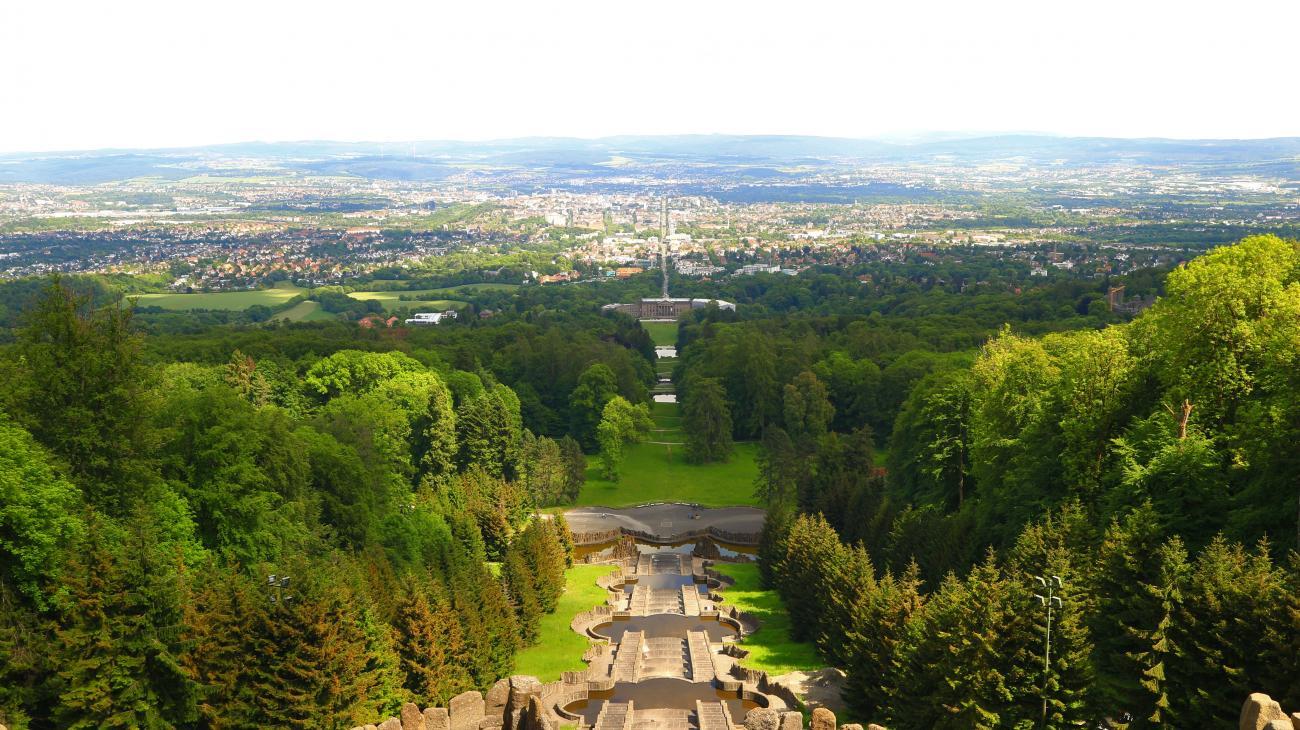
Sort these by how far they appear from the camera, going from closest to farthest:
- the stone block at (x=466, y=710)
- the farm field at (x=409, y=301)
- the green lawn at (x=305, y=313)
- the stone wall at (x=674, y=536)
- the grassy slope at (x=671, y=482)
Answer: the stone block at (x=466, y=710)
the stone wall at (x=674, y=536)
the grassy slope at (x=671, y=482)
the green lawn at (x=305, y=313)
the farm field at (x=409, y=301)

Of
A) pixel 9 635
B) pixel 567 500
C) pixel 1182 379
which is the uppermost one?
pixel 1182 379

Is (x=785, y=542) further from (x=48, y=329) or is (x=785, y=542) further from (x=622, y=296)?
(x=622, y=296)

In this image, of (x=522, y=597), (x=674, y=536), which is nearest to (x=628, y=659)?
(x=522, y=597)

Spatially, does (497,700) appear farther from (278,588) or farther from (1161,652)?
(1161,652)

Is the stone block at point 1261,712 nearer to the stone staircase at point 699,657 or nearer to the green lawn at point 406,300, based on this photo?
the stone staircase at point 699,657

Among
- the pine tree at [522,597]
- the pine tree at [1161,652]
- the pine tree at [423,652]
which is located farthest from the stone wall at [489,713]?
the pine tree at [1161,652]

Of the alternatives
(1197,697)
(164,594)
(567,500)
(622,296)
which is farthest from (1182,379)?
(622,296)

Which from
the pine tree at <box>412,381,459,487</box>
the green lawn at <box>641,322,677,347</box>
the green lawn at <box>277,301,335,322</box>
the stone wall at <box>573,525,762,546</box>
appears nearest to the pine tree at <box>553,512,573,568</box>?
the stone wall at <box>573,525,762,546</box>
